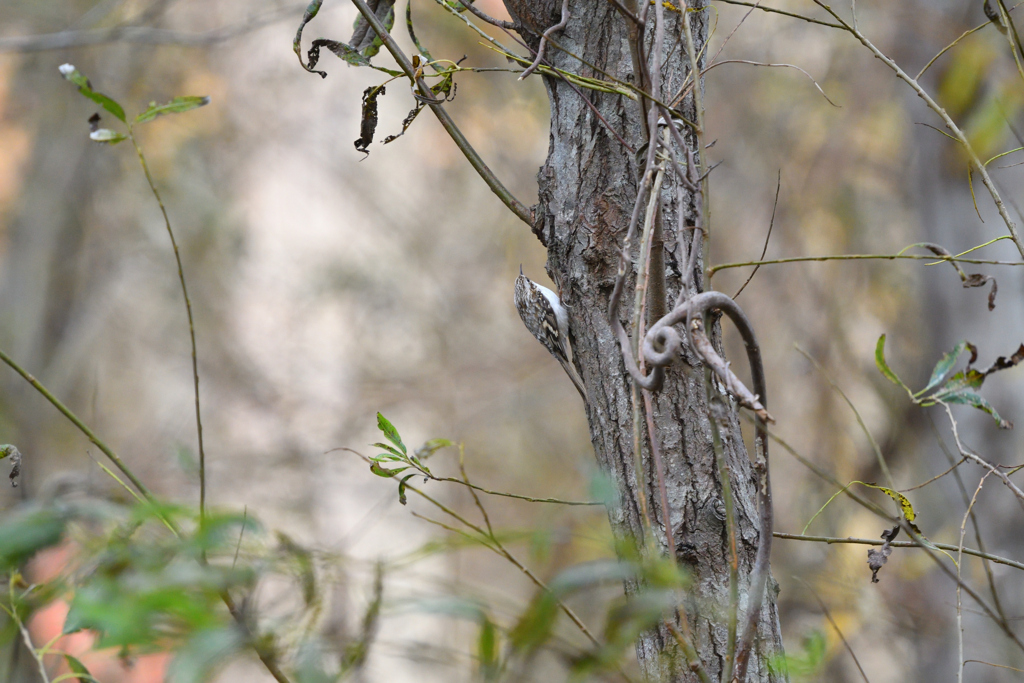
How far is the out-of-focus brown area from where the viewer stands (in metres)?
4.50

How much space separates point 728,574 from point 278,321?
288 inches

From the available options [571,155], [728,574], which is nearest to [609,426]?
[728,574]

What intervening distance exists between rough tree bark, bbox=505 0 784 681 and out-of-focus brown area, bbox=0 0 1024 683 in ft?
9.35

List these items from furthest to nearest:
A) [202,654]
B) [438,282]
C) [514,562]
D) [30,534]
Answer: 1. [438,282]
2. [514,562]
3. [30,534]
4. [202,654]

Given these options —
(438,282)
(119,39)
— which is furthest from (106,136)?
(438,282)

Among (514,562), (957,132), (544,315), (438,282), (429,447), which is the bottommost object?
(514,562)

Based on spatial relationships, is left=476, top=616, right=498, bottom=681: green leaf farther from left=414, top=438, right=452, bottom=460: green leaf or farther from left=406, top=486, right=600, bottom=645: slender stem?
left=414, top=438, right=452, bottom=460: green leaf

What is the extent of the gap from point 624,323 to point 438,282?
20.9 feet

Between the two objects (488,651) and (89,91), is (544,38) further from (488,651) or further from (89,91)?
(488,651)

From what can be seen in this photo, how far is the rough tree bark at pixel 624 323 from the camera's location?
1.29 m

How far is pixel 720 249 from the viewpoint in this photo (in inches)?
235

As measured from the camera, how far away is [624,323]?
4.58ft

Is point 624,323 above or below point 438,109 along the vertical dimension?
below

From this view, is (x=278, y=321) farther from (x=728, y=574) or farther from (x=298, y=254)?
(x=728, y=574)
